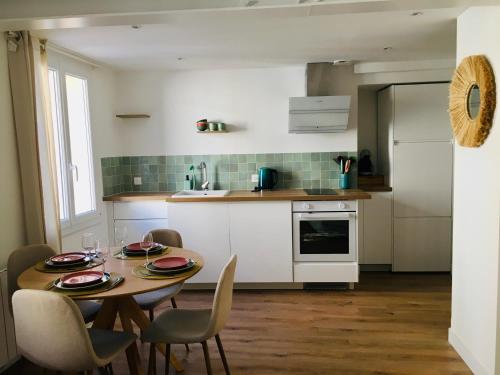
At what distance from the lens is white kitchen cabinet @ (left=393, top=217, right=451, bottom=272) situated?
14.1ft

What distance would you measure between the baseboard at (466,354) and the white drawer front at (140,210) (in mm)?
2706

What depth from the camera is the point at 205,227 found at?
3955mm

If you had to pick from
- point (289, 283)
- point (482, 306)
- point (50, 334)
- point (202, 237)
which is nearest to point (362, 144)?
point (289, 283)

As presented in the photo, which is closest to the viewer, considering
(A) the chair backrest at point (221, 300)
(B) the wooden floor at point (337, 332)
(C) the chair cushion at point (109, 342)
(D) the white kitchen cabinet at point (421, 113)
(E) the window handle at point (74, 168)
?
(C) the chair cushion at point (109, 342)

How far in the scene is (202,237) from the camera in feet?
13.0

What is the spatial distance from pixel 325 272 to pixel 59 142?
2644mm

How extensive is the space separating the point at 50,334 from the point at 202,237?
220cm

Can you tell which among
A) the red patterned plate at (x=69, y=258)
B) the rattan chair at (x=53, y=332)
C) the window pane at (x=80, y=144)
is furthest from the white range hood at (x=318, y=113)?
the rattan chair at (x=53, y=332)

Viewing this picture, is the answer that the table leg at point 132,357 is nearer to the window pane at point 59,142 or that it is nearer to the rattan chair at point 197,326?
the rattan chair at point 197,326

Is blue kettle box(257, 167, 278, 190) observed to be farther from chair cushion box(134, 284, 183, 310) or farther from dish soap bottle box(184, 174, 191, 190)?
chair cushion box(134, 284, 183, 310)

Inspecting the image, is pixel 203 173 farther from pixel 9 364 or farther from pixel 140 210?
pixel 9 364

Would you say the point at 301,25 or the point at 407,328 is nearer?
the point at 301,25

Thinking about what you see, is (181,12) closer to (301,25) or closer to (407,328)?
(301,25)

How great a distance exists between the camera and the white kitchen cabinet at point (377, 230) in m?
4.37
